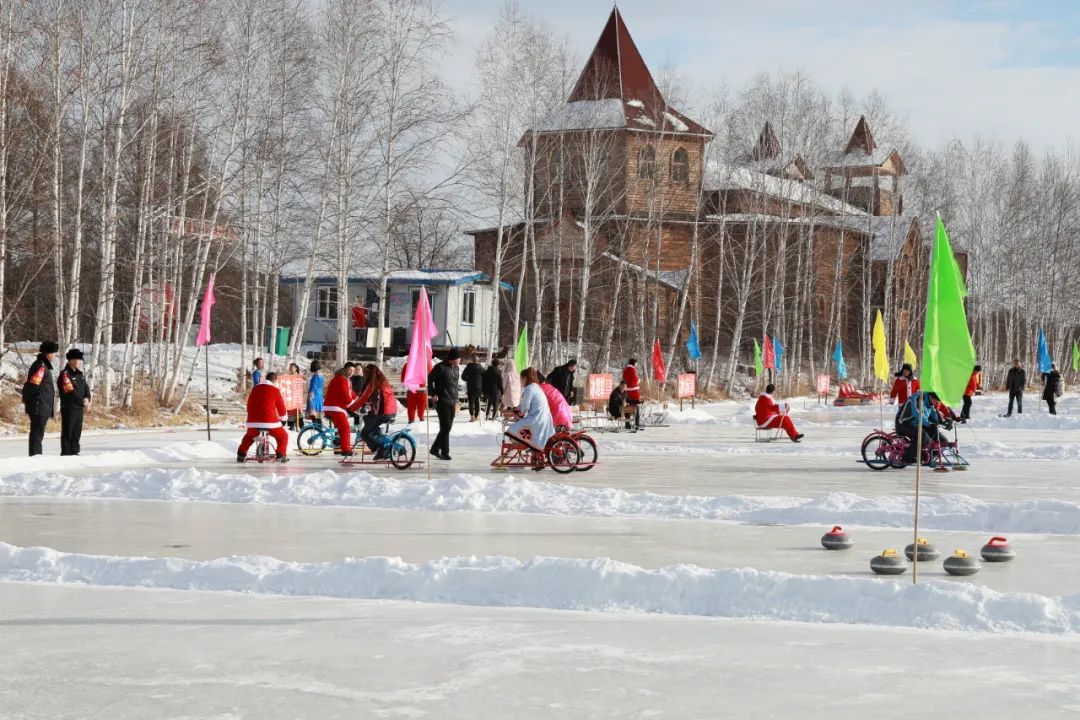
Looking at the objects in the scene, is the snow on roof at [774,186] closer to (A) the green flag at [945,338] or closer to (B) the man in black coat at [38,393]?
(B) the man in black coat at [38,393]

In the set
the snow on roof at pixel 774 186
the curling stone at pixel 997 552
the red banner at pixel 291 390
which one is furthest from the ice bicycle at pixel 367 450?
the snow on roof at pixel 774 186

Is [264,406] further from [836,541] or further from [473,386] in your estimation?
[473,386]

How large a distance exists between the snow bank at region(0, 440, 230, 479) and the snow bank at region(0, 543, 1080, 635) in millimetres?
7487

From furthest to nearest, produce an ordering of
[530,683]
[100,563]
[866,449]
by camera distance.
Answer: [866,449]
[100,563]
[530,683]

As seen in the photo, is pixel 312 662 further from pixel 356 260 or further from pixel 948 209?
pixel 948 209

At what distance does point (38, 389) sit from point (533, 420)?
22.3 ft

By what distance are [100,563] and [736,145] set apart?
49.6 meters

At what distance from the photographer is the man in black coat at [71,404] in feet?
62.9

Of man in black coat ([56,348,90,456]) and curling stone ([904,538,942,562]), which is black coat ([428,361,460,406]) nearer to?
man in black coat ([56,348,90,456])

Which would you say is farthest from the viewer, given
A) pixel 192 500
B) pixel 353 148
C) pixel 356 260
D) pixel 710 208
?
pixel 710 208

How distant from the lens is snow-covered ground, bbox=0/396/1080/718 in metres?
6.09

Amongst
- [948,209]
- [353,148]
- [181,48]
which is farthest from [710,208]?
[181,48]

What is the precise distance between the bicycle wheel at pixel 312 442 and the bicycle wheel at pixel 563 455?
460 centimetres

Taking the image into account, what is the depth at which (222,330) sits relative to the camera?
7931cm
